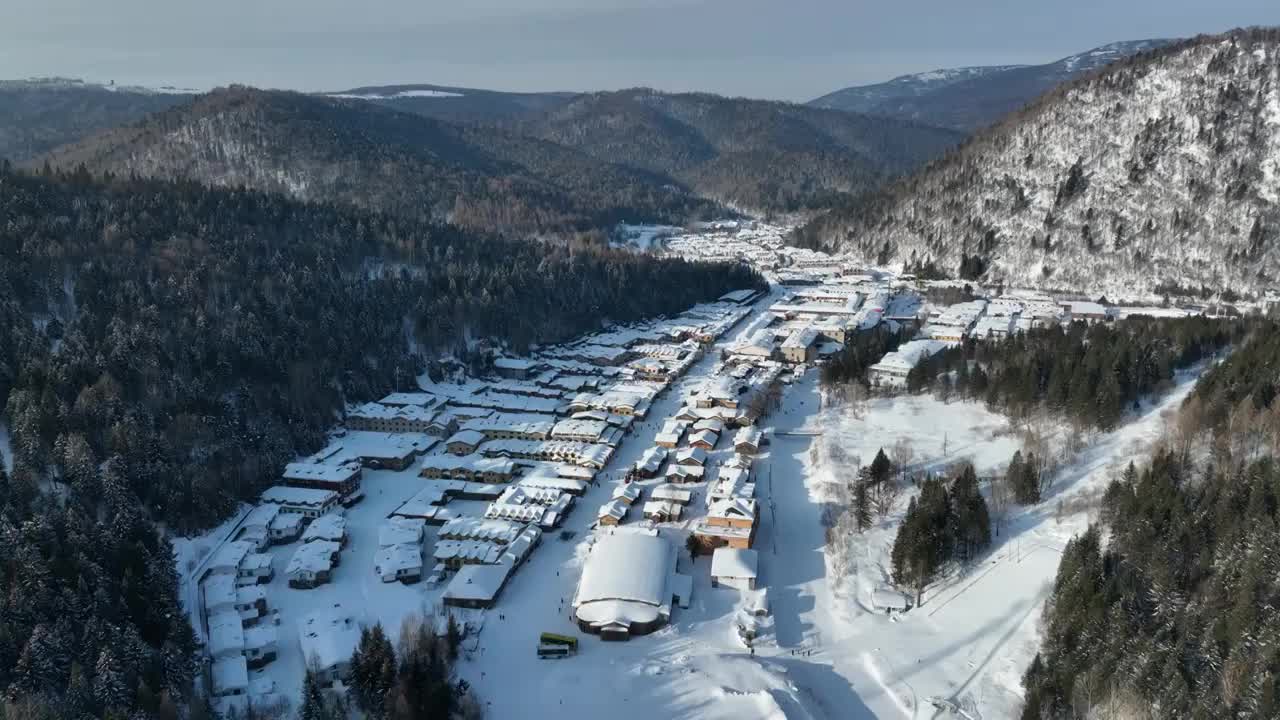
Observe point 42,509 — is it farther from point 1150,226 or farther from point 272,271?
point 1150,226

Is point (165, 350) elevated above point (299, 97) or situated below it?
below

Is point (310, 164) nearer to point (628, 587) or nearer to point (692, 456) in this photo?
point (692, 456)

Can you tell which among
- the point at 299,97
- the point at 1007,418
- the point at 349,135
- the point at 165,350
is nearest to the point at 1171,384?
the point at 1007,418

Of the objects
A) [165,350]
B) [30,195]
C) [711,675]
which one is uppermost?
[30,195]

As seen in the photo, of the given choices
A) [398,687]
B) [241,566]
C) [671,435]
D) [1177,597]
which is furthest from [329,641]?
[1177,597]

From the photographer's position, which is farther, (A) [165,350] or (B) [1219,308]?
(B) [1219,308]

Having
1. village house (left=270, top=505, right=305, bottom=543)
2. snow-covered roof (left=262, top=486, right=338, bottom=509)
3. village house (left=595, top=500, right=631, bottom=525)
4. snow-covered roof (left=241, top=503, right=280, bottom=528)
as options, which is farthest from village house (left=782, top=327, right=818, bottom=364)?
snow-covered roof (left=241, top=503, right=280, bottom=528)

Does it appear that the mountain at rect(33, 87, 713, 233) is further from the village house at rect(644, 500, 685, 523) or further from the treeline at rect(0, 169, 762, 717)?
the village house at rect(644, 500, 685, 523)
